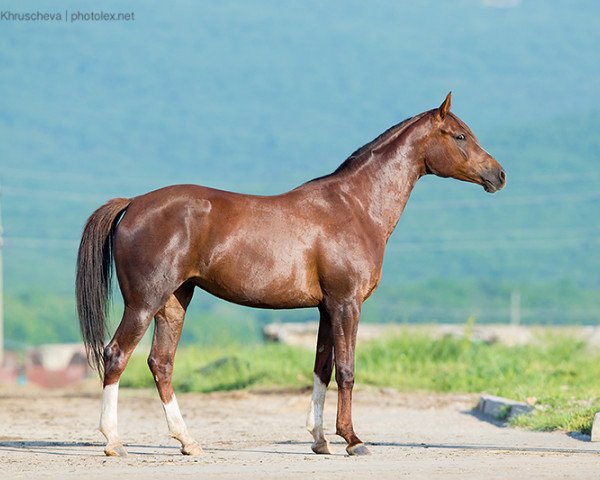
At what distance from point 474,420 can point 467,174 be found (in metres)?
3.68

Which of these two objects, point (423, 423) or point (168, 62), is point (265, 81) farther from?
point (423, 423)

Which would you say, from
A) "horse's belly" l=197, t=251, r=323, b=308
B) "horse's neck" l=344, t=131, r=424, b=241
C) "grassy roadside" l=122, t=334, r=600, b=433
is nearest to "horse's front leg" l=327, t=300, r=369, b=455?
"horse's belly" l=197, t=251, r=323, b=308

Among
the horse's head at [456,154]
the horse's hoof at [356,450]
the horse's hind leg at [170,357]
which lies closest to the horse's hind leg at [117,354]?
the horse's hind leg at [170,357]

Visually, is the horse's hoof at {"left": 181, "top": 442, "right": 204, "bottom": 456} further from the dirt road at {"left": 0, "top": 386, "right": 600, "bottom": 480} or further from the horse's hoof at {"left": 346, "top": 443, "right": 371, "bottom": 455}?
the horse's hoof at {"left": 346, "top": 443, "right": 371, "bottom": 455}

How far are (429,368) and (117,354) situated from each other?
28.7 feet

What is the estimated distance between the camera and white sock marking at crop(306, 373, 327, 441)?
31.1 ft

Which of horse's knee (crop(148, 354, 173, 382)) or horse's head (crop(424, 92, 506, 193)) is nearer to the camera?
horse's knee (crop(148, 354, 173, 382))

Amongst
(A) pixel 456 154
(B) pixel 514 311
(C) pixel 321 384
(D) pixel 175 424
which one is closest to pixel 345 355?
(C) pixel 321 384

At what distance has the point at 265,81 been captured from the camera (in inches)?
4139

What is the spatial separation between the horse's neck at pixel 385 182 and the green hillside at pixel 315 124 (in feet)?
130

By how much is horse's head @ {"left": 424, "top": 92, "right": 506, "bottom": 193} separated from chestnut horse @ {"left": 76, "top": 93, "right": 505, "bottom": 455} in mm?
231

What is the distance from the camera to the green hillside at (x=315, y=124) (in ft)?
219

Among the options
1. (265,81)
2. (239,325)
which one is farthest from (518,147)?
(239,325)

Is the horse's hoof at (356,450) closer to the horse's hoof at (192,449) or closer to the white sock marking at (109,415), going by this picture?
the horse's hoof at (192,449)
